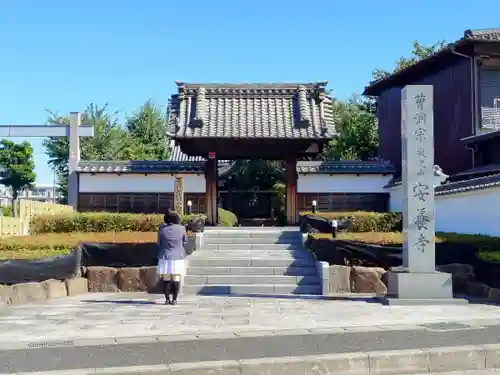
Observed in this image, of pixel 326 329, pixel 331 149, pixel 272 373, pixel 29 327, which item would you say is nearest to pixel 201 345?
pixel 272 373

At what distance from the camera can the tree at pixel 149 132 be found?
4084cm

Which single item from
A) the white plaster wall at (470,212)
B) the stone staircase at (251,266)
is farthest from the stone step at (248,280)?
the white plaster wall at (470,212)

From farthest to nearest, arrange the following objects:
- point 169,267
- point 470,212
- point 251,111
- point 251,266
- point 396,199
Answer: point 251,111, point 396,199, point 470,212, point 251,266, point 169,267

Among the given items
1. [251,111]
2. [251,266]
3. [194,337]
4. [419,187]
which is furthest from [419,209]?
[251,111]

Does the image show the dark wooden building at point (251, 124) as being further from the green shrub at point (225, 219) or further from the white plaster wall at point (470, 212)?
the white plaster wall at point (470, 212)

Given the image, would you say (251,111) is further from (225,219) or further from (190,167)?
A: (225,219)

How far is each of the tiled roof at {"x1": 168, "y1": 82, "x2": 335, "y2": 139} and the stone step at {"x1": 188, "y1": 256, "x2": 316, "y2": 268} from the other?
7.59 metres

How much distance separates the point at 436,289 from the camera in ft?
41.1

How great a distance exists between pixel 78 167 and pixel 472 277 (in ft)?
55.7

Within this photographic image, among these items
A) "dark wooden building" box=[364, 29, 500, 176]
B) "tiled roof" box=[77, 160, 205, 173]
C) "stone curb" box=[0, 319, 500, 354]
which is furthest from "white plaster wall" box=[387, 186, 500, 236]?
"tiled roof" box=[77, 160, 205, 173]

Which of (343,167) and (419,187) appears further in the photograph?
(343,167)

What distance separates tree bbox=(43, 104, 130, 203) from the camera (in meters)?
37.3

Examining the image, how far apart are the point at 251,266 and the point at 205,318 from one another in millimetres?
5351

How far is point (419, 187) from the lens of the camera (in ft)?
41.7
